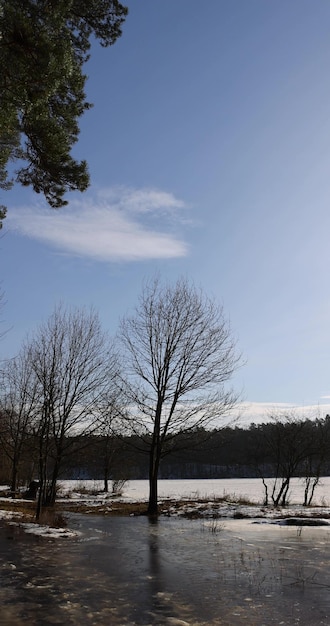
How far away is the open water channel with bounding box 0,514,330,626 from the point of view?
17.5 ft

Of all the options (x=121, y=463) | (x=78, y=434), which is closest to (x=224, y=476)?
(x=121, y=463)

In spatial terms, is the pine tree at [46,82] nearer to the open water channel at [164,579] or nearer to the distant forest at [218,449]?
the open water channel at [164,579]

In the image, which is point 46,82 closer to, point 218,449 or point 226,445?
point 218,449

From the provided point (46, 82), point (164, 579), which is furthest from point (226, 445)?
point (46, 82)

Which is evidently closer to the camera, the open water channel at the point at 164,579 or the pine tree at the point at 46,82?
the open water channel at the point at 164,579

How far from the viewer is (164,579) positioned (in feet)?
23.9

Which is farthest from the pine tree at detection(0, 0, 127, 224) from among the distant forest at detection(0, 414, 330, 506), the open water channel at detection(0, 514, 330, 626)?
the distant forest at detection(0, 414, 330, 506)

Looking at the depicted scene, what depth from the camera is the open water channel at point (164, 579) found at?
211 inches

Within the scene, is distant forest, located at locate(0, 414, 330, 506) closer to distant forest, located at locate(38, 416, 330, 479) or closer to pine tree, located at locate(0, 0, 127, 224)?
distant forest, located at locate(38, 416, 330, 479)

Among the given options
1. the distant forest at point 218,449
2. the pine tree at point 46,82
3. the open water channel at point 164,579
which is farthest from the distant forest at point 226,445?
the pine tree at point 46,82

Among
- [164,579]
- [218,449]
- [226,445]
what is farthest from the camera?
[226,445]

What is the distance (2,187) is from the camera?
10.4 m

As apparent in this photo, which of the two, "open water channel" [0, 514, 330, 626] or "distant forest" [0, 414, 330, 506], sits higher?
"distant forest" [0, 414, 330, 506]

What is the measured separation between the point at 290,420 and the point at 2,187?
84.0 feet
